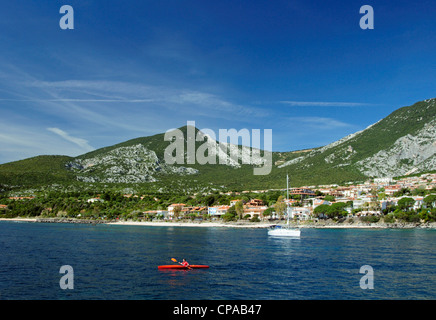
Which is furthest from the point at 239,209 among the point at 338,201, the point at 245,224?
the point at 338,201

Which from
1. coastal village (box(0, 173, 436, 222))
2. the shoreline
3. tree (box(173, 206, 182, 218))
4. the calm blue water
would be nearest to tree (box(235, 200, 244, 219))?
coastal village (box(0, 173, 436, 222))

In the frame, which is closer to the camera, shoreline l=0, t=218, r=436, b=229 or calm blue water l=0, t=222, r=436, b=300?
calm blue water l=0, t=222, r=436, b=300

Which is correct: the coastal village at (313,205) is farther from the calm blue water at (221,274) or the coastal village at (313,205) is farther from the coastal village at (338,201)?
the calm blue water at (221,274)

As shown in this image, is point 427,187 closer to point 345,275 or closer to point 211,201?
point 211,201

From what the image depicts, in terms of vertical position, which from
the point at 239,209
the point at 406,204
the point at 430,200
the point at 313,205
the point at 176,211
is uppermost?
the point at 430,200

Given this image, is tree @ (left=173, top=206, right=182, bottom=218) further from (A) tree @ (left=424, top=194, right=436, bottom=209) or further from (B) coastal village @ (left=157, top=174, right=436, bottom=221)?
(A) tree @ (left=424, top=194, right=436, bottom=209)

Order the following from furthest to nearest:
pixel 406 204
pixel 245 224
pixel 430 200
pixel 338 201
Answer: pixel 338 201 < pixel 245 224 < pixel 406 204 < pixel 430 200

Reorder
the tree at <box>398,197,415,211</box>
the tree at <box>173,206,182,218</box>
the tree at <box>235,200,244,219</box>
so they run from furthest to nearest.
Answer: the tree at <box>173,206,182,218</box> → the tree at <box>235,200,244,219</box> → the tree at <box>398,197,415,211</box>

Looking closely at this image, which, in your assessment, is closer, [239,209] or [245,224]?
[245,224]

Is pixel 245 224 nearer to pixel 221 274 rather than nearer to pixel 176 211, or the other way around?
pixel 176 211

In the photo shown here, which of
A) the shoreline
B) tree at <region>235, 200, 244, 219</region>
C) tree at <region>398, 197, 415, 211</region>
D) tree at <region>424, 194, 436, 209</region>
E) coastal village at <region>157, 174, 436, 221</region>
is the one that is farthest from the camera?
tree at <region>235, 200, 244, 219</region>
